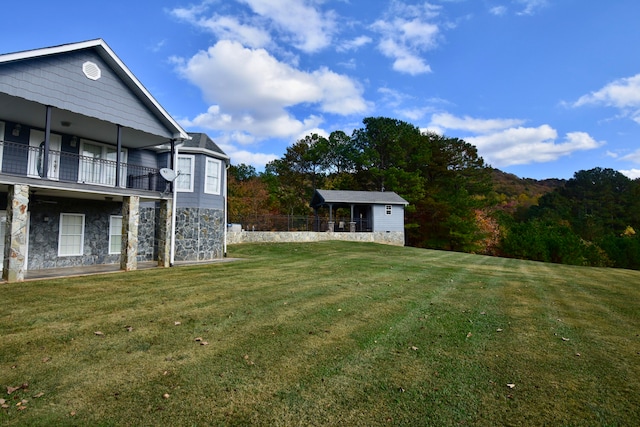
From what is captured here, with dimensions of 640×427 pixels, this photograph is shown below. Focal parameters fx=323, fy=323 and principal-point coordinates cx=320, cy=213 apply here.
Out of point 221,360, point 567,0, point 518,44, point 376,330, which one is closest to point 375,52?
point 518,44

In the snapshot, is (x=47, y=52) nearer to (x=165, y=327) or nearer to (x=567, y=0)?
(x=165, y=327)

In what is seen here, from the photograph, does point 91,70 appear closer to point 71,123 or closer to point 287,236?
point 71,123

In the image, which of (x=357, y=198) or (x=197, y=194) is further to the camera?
(x=357, y=198)

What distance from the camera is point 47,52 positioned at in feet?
Result: 30.2

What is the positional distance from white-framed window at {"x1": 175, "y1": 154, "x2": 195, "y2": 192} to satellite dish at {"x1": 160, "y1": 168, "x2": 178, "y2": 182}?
4.93ft

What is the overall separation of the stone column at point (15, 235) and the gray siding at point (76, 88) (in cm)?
279

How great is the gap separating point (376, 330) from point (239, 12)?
16.5 m

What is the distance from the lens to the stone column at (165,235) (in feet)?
39.9

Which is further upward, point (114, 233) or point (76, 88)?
point (76, 88)

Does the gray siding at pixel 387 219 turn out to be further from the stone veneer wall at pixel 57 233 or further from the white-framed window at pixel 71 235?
the white-framed window at pixel 71 235

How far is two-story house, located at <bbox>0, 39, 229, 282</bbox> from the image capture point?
29.9 ft

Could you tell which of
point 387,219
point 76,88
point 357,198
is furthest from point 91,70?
point 387,219

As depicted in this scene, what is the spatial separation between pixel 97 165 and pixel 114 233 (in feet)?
9.24

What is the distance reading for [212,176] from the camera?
578 inches
